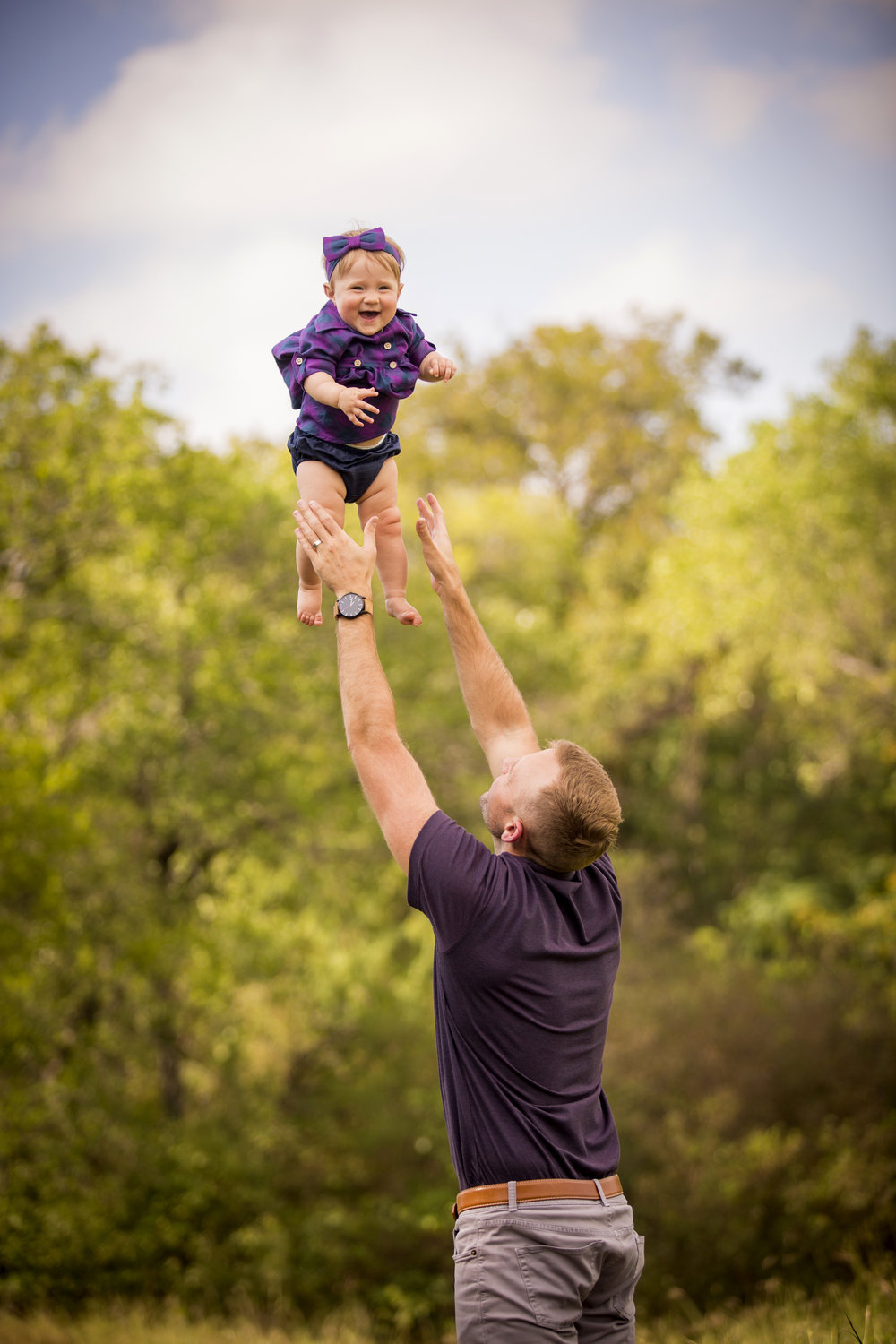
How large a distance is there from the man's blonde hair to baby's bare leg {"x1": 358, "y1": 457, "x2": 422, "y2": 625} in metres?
0.90

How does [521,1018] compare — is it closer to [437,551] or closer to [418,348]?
[437,551]

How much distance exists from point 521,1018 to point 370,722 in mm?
777

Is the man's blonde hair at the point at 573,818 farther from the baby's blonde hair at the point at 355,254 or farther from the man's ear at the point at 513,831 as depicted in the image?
the baby's blonde hair at the point at 355,254

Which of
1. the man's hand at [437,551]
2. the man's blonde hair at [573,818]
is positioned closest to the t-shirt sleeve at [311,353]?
the man's hand at [437,551]

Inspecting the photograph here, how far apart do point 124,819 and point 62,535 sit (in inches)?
124

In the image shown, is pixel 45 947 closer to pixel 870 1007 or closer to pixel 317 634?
pixel 317 634

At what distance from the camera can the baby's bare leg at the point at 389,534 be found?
3.31m

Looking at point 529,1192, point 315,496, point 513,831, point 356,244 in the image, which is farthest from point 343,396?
point 529,1192

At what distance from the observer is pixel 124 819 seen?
38.2 feet

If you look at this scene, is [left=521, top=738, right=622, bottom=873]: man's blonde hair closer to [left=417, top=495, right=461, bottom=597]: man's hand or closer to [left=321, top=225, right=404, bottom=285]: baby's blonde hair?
[left=417, top=495, right=461, bottom=597]: man's hand

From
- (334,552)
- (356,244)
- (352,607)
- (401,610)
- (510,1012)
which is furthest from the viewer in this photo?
(401,610)

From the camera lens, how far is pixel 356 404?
112 inches

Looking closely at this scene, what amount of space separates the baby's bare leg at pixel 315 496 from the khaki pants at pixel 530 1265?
1.65 metres

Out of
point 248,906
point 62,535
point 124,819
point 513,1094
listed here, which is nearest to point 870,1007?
point 248,906
